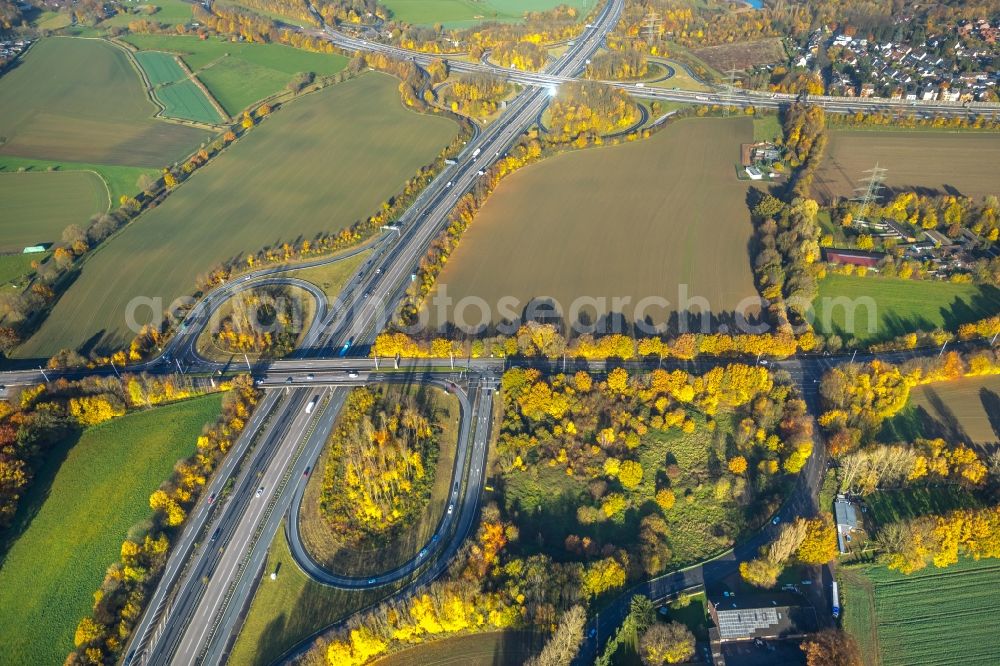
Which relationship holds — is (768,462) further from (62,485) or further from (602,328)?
(62,485)

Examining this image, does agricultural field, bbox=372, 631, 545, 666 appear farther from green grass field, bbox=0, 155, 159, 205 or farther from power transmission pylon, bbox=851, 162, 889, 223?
green grass field, bbox=0, 155, 159, 205

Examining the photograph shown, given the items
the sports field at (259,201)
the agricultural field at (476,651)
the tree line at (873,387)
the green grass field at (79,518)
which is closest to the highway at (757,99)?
the sports field at (259,201)

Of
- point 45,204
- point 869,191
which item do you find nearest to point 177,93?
point 45,204

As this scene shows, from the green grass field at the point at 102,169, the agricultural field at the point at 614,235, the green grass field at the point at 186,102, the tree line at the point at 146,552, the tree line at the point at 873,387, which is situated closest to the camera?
the tree line at the point at 146,552

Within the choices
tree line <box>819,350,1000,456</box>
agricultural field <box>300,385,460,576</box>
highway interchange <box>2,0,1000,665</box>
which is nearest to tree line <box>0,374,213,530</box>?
highway interchange <box>2,0,1000,665</box>

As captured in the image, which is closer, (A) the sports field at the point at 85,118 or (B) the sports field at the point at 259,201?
(B) the sports field at the point at 259,201

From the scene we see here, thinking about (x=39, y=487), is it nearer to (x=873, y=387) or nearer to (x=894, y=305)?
(x=873, y=387)

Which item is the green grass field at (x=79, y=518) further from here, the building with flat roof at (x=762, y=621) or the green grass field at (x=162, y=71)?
the green grass field at (x=162, y=71)
